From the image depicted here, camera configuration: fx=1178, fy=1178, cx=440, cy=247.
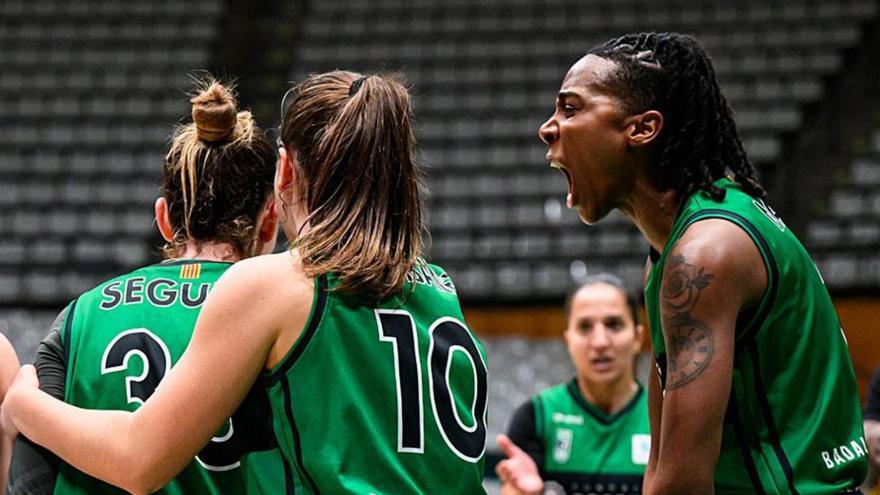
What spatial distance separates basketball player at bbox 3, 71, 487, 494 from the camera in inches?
78.7

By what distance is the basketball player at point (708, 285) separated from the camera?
7.02 feet

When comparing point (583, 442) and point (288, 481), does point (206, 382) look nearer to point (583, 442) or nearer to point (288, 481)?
point (288, 481)

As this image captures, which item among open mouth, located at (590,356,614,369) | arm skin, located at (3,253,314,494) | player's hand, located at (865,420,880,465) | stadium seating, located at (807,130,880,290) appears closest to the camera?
arm skin, located at (3,253,314,494)

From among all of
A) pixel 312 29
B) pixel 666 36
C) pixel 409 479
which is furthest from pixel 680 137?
pixel 312 29

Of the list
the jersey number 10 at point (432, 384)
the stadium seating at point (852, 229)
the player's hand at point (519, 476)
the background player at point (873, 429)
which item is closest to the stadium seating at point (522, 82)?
the stadium seating at point (852, 229)

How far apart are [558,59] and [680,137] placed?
1230cm

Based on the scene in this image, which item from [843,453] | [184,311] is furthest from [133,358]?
[843,453]

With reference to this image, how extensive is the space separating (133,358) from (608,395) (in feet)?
8.30

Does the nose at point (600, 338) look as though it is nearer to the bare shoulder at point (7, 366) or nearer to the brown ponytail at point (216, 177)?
the brown ponytail at point (216, 177)

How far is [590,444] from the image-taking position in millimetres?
4418

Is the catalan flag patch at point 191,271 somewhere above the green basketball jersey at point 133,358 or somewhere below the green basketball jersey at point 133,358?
above

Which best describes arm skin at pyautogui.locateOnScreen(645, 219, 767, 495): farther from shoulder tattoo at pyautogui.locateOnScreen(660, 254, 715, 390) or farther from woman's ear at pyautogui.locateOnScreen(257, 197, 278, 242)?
woman's ear at pyautogui.locateOnScreen(257, 197, 278, 242)

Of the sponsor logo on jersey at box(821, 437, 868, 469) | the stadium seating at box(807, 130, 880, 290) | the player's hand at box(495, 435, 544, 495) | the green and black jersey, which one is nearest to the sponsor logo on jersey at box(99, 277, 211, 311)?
the sponsor logo on jersey at box(821, 437, 868, 469)

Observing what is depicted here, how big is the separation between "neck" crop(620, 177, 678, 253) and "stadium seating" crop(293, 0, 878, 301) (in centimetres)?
835
